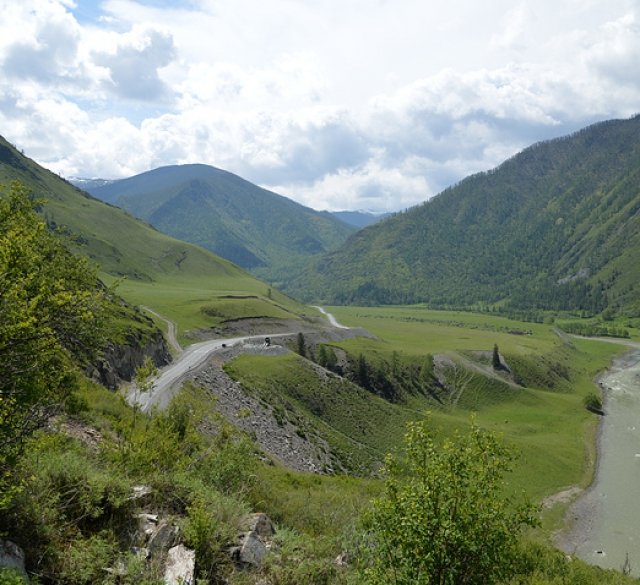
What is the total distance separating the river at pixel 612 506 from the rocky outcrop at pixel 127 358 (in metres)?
47.4

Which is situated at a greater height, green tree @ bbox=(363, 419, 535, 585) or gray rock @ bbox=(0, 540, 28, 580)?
gray rock @ bbox=(0, 540, 28, 580)

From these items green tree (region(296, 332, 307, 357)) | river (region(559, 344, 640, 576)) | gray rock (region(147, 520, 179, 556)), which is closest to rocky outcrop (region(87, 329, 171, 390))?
green tree (region(296, 332, 307, 357))

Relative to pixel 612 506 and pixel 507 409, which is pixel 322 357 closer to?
pixel 507 409

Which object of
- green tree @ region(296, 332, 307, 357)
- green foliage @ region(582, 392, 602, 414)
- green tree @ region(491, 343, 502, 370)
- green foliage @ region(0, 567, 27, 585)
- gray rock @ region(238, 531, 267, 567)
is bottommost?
green foliage @ region(582, 392, 602, 414)

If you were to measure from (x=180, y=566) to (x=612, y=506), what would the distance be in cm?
8126

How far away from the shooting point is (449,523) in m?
13.9

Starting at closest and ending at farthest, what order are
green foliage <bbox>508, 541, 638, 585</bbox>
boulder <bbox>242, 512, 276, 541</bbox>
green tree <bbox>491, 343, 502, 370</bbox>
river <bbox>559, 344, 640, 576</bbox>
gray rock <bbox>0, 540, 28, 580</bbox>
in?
gray rock <bbox>0, 540, 28, 580</bbox>
boulder <bbox>242, 512, 276, 541</bbox>
green foliage <bbox>508, 541, 638, 585</bbox>
river <bbox>559, 344, 640, 576</bbox>
green tree <bbox>491, 343, 502, 370</bbox>

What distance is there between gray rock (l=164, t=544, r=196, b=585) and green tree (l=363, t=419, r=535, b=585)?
16.4 ft

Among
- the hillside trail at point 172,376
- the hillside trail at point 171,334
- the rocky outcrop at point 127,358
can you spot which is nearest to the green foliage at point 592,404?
the hillside trail at point 172,376

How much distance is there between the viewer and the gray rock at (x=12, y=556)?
33.9ft

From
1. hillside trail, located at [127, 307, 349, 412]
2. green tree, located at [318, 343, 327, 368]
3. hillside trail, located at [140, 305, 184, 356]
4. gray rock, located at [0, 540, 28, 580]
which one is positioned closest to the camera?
gray rock, located at [0, 540, 28, 580]

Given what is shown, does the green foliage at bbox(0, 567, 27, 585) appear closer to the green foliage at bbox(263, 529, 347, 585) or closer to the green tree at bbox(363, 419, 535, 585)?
the green foliage at bbox(263, 529, 347, 585)

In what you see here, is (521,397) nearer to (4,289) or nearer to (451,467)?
(451,467)

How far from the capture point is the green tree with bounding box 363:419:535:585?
1404 cm
